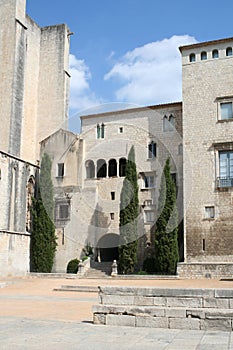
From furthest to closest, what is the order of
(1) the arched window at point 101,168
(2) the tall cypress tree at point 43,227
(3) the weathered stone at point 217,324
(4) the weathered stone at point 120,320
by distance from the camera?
(1) the arched window at point 101,168 < (2) the tall cypress tree at point 43,227 < (4) the weathered stone at point 120,320 < (3) the weathered stone at point 217,324

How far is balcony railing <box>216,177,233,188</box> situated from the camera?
87.9 ft

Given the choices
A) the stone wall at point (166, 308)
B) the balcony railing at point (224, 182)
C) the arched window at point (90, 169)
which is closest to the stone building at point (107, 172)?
the arched window at point (90, 169)

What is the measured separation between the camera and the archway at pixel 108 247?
3188 cm

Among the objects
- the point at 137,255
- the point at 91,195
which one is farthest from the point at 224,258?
the point at 91,195

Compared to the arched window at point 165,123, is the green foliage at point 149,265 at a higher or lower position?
lower

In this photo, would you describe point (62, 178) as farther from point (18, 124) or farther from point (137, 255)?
point (137, 255)

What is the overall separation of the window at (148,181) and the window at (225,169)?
Result: 5469 millimetres

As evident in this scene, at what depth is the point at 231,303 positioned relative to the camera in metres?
7.07

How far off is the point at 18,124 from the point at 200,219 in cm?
1407

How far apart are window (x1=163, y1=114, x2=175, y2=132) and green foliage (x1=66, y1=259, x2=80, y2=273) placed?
11.4 m

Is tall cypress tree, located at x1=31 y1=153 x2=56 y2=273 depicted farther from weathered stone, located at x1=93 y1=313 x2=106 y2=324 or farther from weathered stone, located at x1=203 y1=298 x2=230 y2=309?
weathered stone, located at x1=203 y1=298 x2=230 y2=309

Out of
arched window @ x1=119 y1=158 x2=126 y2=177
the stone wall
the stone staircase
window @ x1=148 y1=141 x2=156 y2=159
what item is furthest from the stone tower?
the stone wall

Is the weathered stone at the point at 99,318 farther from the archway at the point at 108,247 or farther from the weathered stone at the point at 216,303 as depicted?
the archway at the point at 108,247

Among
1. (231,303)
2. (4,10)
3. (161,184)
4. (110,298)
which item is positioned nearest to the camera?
(231,303)
